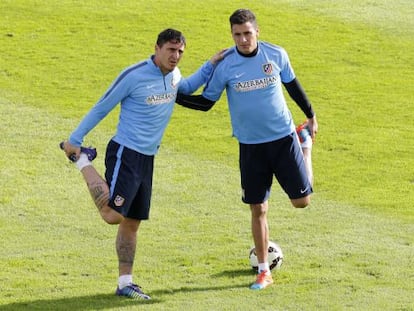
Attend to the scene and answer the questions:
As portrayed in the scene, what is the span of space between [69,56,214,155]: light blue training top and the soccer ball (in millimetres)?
1584

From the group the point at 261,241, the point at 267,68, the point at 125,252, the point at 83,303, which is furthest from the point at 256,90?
the point at 83,303

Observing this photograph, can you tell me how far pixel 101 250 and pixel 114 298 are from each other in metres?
1.51

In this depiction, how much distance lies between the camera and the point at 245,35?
10.5 metres

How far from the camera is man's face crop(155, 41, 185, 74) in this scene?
10227 millimetres

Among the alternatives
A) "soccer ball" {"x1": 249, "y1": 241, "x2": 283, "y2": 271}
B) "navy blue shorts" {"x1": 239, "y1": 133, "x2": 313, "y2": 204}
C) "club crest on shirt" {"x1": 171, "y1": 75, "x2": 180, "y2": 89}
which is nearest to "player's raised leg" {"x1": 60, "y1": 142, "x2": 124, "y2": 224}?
"club crest on shirt" {"x1": 171, "y1": 75, "x2": 180, "y2": 89}

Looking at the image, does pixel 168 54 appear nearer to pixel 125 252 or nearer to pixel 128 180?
pixel 128 180

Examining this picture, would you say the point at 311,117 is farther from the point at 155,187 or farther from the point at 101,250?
the point at 155,187

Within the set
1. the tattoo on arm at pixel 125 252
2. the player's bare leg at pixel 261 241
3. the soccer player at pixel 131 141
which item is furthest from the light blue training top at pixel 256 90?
the tattoo on arm at pixel 125 252

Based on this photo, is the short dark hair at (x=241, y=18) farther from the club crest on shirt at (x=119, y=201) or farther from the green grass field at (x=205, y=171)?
the green grass field at (x=205, y=171)

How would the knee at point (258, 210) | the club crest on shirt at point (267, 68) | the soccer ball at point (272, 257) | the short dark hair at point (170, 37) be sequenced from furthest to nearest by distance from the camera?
the soccer ball at point (272, 257) → the knee at point (258, 210) → the club crest on shirt at point (267, 68) → the short dark hair at point (170, 37)

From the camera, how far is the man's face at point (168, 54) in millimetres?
10227

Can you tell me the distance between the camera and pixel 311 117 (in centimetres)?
1121

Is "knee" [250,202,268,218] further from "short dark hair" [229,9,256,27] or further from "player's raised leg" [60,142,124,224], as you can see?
"short dark hair" [229,9,256,27]

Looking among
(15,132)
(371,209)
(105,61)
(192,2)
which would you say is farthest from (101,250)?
(192,2)
